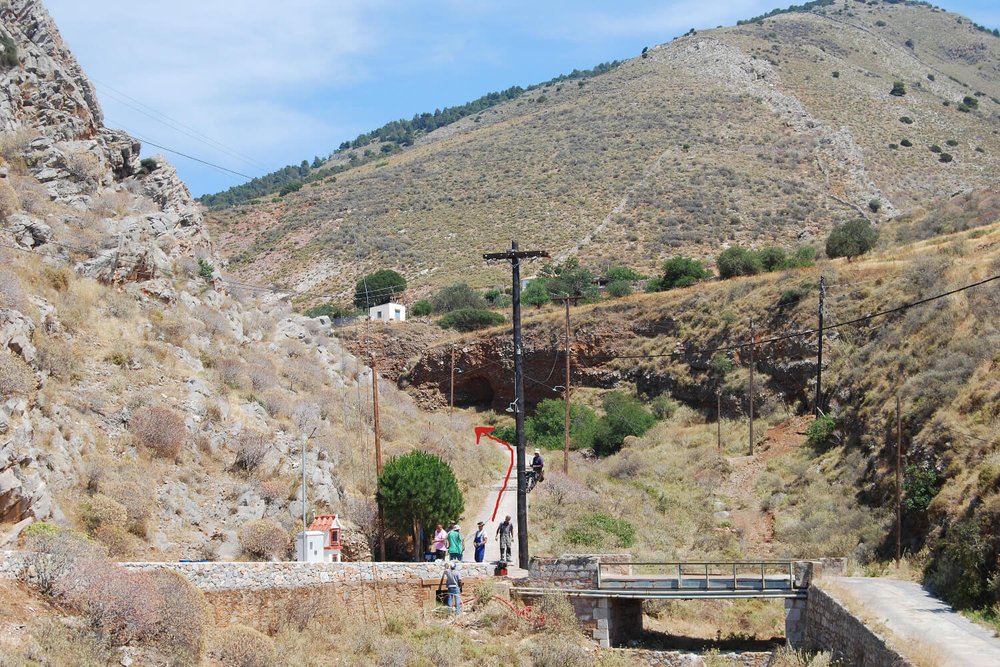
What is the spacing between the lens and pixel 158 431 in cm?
2548

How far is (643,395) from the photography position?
49719mm

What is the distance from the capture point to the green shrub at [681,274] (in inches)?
2275

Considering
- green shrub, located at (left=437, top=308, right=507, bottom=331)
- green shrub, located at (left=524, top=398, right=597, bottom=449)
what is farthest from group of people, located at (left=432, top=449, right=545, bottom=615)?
green shrub, located at (left=437, top=308, right=507, bottom=331)

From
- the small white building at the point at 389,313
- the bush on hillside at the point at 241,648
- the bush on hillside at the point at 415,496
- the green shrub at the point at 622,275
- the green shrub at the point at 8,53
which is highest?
the green shrub at the point at 8,53

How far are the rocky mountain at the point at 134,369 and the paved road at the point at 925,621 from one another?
13314 mm

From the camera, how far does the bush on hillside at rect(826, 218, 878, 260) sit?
5283 centimetres

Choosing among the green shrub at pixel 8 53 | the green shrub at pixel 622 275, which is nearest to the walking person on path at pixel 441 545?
the green shrub at pixel 8 53

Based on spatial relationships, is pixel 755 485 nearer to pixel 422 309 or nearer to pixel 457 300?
pixel 457 300

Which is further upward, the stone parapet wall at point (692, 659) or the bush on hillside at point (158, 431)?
the bush on hillside at point (158, 431)

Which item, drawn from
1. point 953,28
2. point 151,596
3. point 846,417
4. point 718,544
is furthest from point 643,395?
point 953,28

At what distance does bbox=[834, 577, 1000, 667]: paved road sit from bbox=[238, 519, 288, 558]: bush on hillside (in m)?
12.7

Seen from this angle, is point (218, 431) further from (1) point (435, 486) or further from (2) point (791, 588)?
(2) point (791, 588)

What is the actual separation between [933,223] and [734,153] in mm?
34588

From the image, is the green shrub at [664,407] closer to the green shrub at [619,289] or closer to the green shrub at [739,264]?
the green shrub at [739,264]
